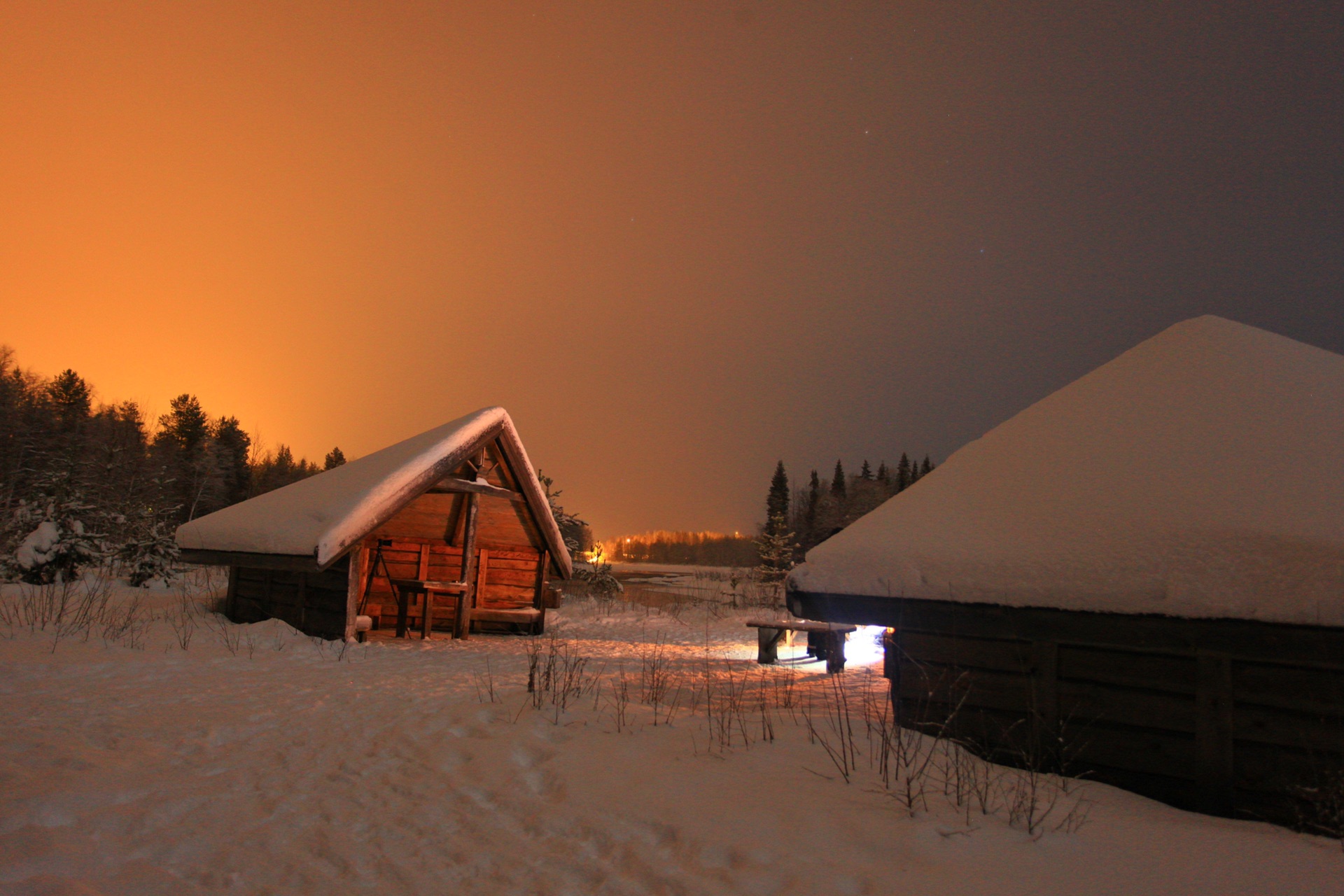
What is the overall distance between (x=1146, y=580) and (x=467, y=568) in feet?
36.0

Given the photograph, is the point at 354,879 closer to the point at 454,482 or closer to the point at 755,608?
the point at 454,482

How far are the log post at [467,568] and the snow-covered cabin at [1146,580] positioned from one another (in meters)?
8.60

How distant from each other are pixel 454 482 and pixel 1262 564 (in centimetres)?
1111

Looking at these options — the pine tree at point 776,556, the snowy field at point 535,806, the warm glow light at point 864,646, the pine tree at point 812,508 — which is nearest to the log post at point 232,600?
the snowy field at point 535,806

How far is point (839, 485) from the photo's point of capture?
309 ft

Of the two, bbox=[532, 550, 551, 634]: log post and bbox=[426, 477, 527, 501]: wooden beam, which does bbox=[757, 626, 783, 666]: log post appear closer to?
bbox=[532, 550, 551, 634]: log post

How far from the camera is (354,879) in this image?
338 cm

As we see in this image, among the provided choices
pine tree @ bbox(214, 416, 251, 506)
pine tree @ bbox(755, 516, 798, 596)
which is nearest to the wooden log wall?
pine tree @ bbox(755, 516, 798, 596)

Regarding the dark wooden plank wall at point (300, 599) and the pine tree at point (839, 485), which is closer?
the dark wooden plank wall at point (300, 599)

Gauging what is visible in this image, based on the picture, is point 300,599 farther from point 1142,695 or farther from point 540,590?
point 1142,695

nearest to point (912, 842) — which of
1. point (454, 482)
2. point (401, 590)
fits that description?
point (454, 482)

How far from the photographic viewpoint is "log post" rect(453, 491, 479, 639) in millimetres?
13180

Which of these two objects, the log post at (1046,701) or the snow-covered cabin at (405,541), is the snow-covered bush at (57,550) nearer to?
the snow-covered cabin at (405,541)

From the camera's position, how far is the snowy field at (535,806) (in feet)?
11.0
